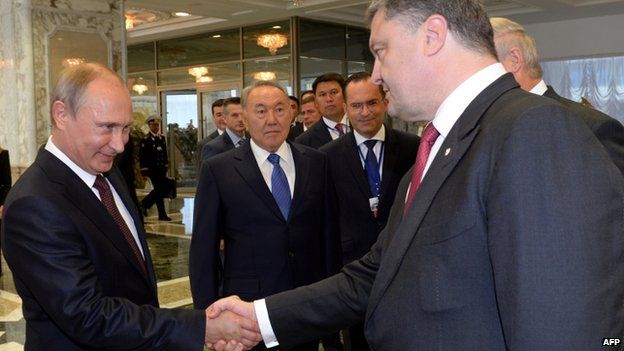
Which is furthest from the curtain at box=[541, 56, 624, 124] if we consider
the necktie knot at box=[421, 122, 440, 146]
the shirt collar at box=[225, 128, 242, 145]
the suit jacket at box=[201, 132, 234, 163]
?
the necktie knot at box=[421, 122, 440, 146]

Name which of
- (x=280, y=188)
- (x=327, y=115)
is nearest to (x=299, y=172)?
(x=280, y=188)

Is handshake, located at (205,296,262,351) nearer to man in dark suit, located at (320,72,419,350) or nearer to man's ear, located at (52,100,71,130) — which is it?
man's ear, located at (52,100,71,130)

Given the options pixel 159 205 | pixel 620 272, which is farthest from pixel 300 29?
pixel 620 272

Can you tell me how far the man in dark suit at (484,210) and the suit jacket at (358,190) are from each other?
192cm

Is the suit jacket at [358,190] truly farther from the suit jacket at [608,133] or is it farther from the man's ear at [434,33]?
the man's ear at [434,33]

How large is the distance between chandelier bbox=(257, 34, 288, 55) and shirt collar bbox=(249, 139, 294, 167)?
1054 cm

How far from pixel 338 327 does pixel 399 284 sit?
2.49 feet

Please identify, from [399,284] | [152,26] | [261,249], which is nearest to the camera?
[399,284]

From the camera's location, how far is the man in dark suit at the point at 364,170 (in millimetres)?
3604

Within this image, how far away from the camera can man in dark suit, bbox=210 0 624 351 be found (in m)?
1.12

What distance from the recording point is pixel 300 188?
123 inches

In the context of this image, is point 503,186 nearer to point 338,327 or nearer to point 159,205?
point 338,327

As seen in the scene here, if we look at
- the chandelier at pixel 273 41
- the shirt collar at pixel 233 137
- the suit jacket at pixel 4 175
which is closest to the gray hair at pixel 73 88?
the shirt collar at pixel 233 137

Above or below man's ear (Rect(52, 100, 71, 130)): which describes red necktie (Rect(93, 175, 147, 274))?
below
